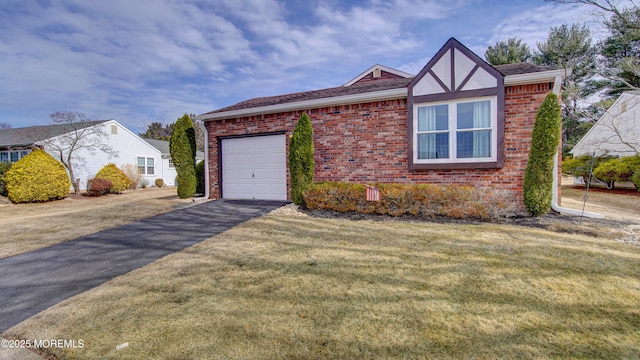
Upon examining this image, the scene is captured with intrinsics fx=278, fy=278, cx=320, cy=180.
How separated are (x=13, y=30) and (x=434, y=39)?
53.9 ft

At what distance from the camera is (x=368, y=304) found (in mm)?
2834

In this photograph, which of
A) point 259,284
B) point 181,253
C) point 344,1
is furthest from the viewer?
point 344,1

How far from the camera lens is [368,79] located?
1628cm

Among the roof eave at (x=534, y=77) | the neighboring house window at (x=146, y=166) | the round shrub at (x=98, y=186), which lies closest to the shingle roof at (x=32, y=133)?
the neighboring house window at (x=146, y=166)

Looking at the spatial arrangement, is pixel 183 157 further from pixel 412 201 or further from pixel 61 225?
pixel 412 201

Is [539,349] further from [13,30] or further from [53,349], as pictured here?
[13,30]

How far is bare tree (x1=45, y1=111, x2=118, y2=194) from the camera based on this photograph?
16750 millimetres

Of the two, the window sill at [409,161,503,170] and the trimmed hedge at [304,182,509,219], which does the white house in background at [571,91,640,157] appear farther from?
the trimmed hedge at [304,182,509,219]

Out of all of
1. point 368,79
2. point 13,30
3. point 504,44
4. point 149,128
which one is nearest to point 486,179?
point 368,79

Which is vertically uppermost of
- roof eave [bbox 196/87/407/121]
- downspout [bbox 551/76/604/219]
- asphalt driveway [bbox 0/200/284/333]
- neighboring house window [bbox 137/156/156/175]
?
roof eave [bbox 196/87/407/121]

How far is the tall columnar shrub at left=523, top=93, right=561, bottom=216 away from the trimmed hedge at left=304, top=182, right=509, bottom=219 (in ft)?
2.31

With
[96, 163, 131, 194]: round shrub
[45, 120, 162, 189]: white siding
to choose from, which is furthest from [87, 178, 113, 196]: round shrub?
[45, 120, 162, 189]: white siding

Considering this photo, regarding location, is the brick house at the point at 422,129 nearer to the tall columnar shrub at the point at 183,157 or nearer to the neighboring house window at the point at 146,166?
the tall columnar shrub at the point at 183,157

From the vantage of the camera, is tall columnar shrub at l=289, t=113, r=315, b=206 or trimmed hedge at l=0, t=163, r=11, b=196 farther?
trimmed hedge at l=0, t=163, r=11, b=196
